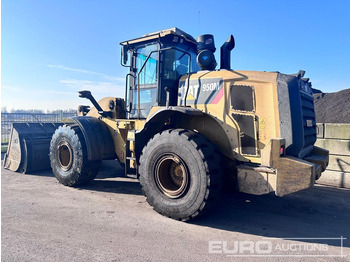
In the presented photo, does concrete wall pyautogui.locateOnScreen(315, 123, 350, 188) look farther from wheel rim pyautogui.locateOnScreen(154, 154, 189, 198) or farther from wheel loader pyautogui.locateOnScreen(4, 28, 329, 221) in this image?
wheel rim pyautogui.locateOnScreen(154, 154, 189, 198)

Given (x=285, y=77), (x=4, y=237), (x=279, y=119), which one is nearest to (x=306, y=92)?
(x=285, y=77)

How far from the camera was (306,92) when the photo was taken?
495 cm

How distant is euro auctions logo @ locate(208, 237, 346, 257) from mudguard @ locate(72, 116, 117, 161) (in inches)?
132

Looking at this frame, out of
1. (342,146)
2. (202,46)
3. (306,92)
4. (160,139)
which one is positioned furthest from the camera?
(342,146)

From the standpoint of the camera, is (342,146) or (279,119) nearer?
(279,119)

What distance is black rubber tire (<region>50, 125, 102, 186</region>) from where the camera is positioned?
19.6 feet

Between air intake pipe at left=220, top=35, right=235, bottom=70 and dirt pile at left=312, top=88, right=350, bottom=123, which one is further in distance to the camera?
dirt pile at left=312, top=88, right=350, bottom=123

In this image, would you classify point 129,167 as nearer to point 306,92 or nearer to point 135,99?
point 135,99

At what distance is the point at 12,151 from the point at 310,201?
8.10 meters

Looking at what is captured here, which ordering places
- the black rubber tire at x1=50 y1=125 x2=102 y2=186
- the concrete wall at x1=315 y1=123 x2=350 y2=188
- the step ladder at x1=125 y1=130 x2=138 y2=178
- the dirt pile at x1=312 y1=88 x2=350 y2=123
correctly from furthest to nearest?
the dirt pile at x1=312 y1=88 x2=350 y2=123, the concrete wall at x1=315 y1=123 x2=350 y2=188, the black rubber tire at x1=50 y1=125 x2=102 y2=186, the step ladder at x1=125 y1=130 x2=138 y2=178

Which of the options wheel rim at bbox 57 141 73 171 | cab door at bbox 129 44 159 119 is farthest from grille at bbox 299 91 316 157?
wheel rim at bbox 57 141 73 171

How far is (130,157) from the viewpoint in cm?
542

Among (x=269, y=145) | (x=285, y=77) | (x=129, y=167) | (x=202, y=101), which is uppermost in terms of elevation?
(x=285, y=77)

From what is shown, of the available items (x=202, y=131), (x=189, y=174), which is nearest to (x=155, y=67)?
(x=202, y=131)
